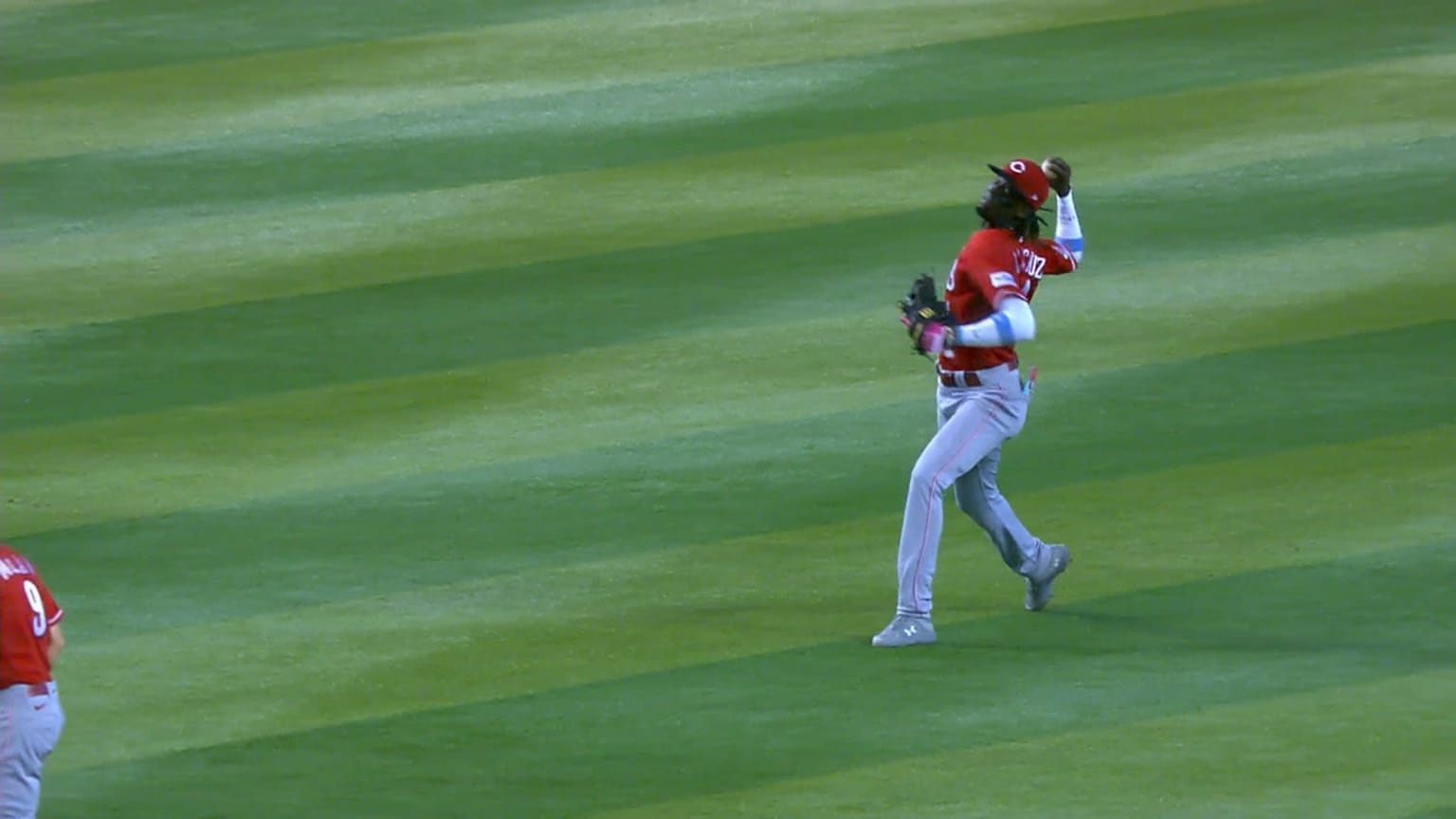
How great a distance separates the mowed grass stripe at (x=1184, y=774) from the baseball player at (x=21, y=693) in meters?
1.83

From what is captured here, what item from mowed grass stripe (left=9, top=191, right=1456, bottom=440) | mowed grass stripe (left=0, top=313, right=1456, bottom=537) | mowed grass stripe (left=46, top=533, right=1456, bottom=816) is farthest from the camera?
mowed grass stripe (left=9, top=191, right=1456, bottom=440)

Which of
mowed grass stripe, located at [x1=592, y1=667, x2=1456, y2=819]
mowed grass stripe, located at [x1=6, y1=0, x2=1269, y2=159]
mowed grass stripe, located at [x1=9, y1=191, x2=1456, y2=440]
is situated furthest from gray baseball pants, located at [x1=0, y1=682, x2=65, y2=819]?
mowed grass stripe, located at [x1=6, y1=0, x2=1269, y2=159]

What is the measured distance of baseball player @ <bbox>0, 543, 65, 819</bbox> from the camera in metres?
6.20

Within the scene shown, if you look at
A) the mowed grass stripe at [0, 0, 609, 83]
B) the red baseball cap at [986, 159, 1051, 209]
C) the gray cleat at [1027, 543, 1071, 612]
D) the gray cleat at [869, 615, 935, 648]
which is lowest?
the gray cleat at [869, 615, 935, 648]

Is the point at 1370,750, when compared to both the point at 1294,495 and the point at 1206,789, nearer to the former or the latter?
the point at 1206,789

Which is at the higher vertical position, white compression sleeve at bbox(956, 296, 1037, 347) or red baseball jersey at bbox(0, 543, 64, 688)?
white compression sleeve at bbox(956, 296, 1037, 347)

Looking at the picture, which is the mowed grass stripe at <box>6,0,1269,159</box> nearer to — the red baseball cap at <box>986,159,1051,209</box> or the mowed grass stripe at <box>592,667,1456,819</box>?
the red baseball cap at <box>986,159,1051,209</box>

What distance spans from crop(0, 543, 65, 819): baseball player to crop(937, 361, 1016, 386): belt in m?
3.91

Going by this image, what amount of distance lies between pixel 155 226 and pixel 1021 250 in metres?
7.02

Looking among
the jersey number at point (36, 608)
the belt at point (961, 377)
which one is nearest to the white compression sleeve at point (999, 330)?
the belt at point (961, 377)

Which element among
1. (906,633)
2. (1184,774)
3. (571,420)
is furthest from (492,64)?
(1184,774)

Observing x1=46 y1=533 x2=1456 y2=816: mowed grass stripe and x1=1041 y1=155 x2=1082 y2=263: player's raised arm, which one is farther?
x1=1041 y1=155 x2=1082 y2=263: player's raised arm

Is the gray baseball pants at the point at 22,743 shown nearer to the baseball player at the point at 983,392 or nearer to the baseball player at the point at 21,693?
the baseball player at the point at 21,693

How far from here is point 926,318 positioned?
8570mm
